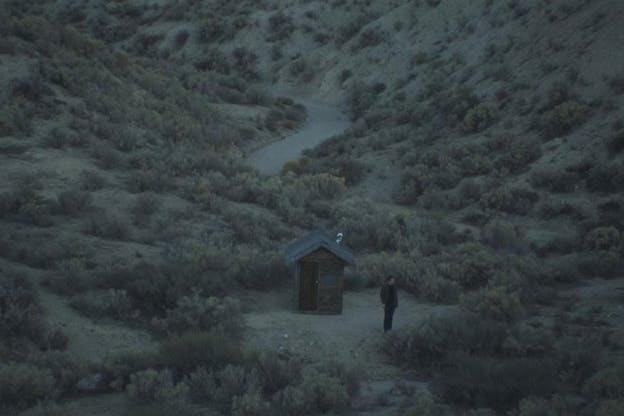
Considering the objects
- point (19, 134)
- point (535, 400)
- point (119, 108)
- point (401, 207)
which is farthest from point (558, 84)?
point (535, 400)

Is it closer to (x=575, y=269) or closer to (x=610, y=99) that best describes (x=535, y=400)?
(x=575, y=269)

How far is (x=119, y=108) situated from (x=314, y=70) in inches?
784

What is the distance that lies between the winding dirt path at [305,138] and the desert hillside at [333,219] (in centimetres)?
20

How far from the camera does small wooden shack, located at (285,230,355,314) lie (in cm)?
1639

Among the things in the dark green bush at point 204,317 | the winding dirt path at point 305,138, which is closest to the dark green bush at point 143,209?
the dark green bush at point 204,317

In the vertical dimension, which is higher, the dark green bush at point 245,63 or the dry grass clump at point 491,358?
the dark green bush at point 245,63

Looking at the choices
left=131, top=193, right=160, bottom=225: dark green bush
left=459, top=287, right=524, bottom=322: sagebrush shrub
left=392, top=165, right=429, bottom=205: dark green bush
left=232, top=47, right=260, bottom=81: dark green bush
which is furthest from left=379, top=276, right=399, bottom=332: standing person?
left=232, top=47, right=260, bottom=81: dark green bush

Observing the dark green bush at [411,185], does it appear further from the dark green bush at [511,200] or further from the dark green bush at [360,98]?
the dark green bush at [360,98]

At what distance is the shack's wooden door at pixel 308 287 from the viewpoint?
16578 millimetres

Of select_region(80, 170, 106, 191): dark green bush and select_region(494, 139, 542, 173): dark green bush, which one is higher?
select_region(494, 139, 542, 173): dark green bush

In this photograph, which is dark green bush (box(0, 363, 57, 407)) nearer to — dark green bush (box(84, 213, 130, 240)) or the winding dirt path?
dark green bush (box(84, 213, 130, 240))

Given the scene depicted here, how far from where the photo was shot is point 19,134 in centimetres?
2514

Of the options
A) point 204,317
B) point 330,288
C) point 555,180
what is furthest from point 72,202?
point 555,180

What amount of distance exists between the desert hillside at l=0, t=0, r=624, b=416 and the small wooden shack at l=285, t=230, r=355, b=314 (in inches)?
16.0
